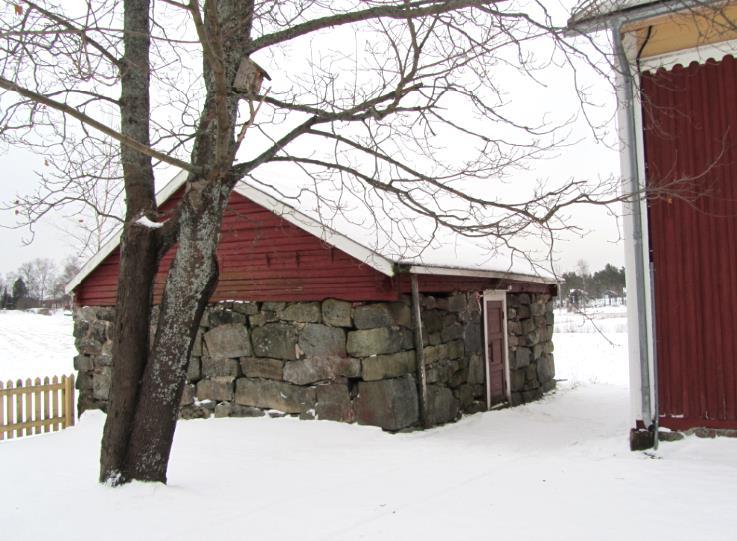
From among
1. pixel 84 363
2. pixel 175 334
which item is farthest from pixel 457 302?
pixel 84 363

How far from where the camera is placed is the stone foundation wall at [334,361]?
8031 millimetres

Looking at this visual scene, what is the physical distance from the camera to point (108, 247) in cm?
1078

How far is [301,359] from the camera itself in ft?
28.0

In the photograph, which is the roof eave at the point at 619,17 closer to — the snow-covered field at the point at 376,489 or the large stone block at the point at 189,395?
the snow-covered field at the point at 376,489

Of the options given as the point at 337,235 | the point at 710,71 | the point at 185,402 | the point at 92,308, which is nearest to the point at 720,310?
the point at 710,71

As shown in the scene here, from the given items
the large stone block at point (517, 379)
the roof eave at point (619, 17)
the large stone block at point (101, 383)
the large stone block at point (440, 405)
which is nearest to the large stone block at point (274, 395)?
the large stone block at point (440, 405)

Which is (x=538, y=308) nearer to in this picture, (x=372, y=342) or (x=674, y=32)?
(x=372, y=342)

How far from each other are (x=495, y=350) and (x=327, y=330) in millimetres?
3897

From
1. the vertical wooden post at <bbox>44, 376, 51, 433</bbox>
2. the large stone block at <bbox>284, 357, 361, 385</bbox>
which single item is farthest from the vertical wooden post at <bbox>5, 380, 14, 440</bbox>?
the large stone block at <bbox>284, 357, 361, 385</bbox>

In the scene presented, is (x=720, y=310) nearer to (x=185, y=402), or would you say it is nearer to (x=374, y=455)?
(x=374, y=455)

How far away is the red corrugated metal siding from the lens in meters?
5.82

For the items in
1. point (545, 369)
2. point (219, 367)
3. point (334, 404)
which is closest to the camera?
point (334, 404)

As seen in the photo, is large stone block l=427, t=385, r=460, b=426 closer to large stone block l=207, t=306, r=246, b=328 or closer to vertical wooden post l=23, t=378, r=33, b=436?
large stone block l=207, t=306, r=246, b=328

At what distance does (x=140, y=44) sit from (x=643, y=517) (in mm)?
5669
